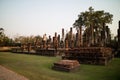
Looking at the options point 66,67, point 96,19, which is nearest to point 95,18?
point 96,19

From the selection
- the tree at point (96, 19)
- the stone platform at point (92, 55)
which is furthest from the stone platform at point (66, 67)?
the tree at point (96, 19)

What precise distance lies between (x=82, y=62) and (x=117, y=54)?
328 inches

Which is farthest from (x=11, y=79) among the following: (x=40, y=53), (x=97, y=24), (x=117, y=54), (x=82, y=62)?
(x=97, y=24)

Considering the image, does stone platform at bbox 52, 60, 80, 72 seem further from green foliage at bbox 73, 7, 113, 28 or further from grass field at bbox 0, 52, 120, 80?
green foliage at bbox 73, 7, 113, 28

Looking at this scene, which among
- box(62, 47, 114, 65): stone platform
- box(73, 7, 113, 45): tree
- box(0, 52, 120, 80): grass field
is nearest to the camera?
box(0, 52, 120, 80): grass field

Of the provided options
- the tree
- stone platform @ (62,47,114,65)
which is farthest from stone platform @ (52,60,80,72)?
the tree

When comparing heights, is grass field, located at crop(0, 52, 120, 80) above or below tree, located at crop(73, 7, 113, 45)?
below

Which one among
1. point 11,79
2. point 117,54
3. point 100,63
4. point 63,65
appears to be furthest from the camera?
point 117,54

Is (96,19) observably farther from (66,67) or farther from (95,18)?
(66,67)

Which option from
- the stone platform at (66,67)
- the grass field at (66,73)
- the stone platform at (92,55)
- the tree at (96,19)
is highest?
the tree at (96,19)

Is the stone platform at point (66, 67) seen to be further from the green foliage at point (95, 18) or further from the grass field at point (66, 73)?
the green foliage at point (95, 18)

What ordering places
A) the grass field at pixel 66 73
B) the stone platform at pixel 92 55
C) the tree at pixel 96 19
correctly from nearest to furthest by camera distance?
1. the grass field at pixel 66 73
2. the stone platform at pixel 92 55
3. the tree at pixel 96 19

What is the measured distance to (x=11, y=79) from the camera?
224 inches

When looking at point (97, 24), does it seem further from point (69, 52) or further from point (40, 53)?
point (69, 52)
